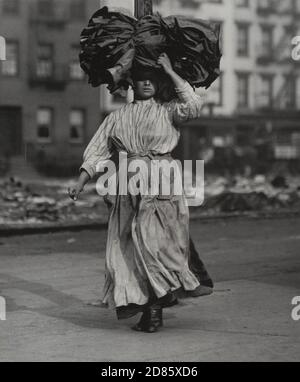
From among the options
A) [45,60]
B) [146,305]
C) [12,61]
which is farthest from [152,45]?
[45,60]

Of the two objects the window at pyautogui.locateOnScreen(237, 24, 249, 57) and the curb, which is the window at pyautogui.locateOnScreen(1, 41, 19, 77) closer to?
the window at pyautogui.locateOnScreen(237, 24, 249, 57)

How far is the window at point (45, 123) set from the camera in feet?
157

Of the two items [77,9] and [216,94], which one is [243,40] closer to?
[216,94]

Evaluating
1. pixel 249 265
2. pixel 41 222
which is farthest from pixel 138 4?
pixel 41 222

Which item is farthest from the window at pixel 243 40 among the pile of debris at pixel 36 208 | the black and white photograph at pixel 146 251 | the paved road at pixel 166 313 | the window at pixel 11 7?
the paved road at pixel 166 313

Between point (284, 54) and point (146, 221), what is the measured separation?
53.6 meters

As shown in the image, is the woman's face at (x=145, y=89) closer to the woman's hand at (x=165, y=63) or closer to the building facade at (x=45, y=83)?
the woman's hand at (x=165, y=63)

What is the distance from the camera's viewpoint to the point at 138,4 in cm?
739

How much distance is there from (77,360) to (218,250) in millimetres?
7192

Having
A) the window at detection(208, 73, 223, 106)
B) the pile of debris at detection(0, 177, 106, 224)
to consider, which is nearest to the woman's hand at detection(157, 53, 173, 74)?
the pile of debris at detection(0, 177, 106, 224)

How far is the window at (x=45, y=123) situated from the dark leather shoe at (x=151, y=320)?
4129 cm

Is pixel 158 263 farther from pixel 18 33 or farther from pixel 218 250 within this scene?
pixel 18 33

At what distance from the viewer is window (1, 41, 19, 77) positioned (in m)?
46.8

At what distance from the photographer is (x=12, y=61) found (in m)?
47.0
